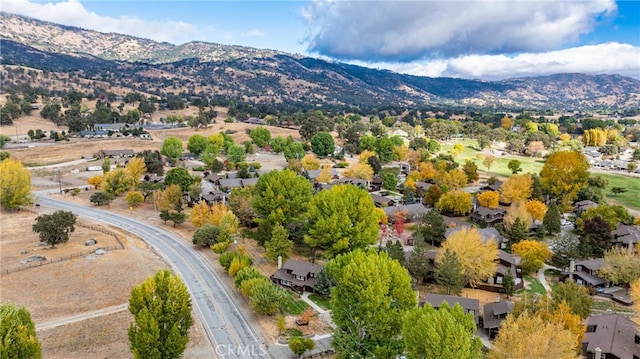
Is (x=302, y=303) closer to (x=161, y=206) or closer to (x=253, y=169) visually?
(x=161, y=206)

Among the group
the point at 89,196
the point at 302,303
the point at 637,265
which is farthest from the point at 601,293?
the point at 89,196

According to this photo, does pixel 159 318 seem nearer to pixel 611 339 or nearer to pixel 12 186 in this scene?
pixel 611 339

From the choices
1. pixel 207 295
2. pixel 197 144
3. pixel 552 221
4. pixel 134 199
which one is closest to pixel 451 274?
pixel 207 295

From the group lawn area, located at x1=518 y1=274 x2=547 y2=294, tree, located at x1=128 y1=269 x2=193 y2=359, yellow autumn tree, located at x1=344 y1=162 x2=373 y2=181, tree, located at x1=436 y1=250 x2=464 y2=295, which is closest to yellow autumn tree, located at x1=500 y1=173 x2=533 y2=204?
yellow autumn tree, located at x1=344 y1=162 x2=373 y2=181

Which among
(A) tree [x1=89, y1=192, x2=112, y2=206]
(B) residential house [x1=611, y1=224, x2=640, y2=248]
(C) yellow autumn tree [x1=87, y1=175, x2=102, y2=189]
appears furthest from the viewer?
(C) yellow autumn tree [x1=87, y1=175, x2=102, y2=189]

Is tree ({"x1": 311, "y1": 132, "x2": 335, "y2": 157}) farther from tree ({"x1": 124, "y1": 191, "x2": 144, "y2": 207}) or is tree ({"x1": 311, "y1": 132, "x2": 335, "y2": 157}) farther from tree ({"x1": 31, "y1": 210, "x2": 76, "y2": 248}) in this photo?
tree ({"x1": 31, "y1": 210, "x2": 76, "y2": 248})

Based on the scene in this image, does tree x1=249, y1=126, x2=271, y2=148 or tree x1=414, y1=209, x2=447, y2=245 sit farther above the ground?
tree x1=249, y1=126, x2=271, y2=148

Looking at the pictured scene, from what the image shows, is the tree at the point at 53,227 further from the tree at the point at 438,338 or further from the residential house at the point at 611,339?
the residential house at the point at 611,339
